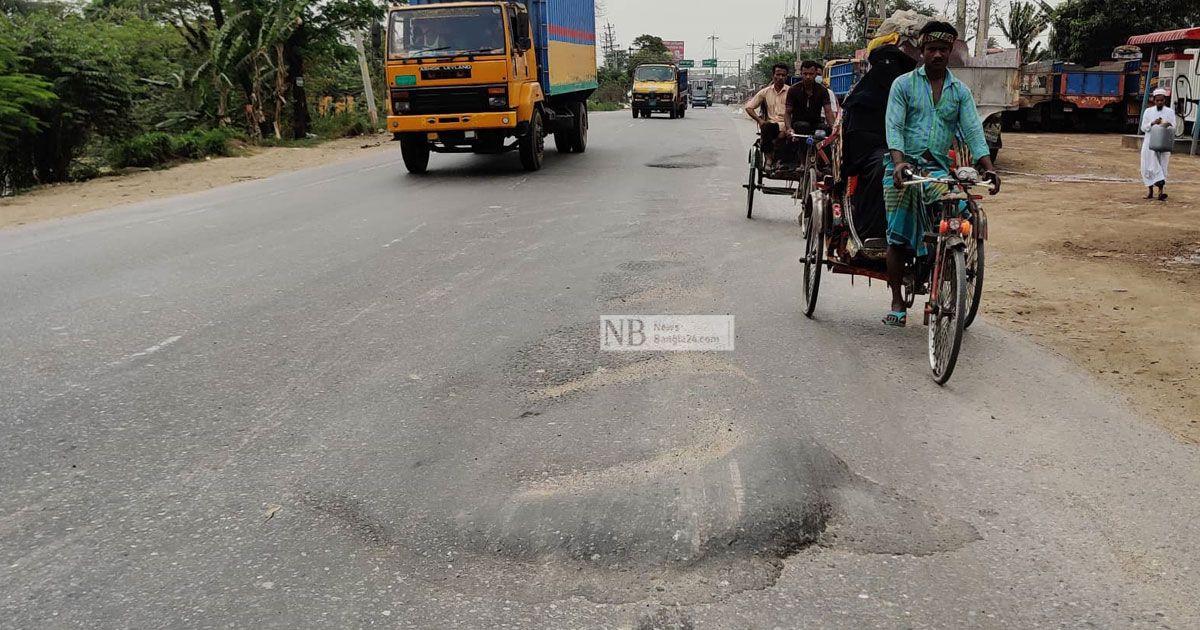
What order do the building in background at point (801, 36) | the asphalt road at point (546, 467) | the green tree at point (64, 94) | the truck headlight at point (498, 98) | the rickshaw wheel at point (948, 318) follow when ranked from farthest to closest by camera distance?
the building in background at point (801, 36)
the green tree at point (64, 94)
the truck headlight at point (498, 98)
the rickshaw wheel at point (948, 318)
the asphalt road at point (546, 467)

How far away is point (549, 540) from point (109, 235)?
8.49m

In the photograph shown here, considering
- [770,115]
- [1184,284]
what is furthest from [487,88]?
[1184,284]

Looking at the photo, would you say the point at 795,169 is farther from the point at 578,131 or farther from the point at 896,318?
the point at 578,131

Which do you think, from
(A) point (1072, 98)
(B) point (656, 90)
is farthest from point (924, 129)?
(B) point (656, 90)

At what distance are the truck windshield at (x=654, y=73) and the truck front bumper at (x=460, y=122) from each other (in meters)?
27.5

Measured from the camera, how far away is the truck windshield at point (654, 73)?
40.9 m

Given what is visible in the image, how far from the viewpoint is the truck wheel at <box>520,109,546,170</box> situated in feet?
50.9

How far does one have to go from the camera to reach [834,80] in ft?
77.0

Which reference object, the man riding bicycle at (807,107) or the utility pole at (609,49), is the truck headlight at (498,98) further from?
the utility pole at (609,49)

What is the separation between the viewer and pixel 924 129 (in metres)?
5.22

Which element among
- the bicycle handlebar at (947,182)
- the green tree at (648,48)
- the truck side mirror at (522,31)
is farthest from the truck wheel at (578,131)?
the green tree at (648,48)

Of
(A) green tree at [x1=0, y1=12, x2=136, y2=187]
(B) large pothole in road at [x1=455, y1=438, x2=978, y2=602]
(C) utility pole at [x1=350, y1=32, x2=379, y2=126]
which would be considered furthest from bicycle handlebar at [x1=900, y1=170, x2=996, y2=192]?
(C) utility pole at [x1=350, y1=32, x2=379, y2=126]

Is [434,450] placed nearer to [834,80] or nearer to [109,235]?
[109,235]

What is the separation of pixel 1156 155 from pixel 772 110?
19.8 feet
